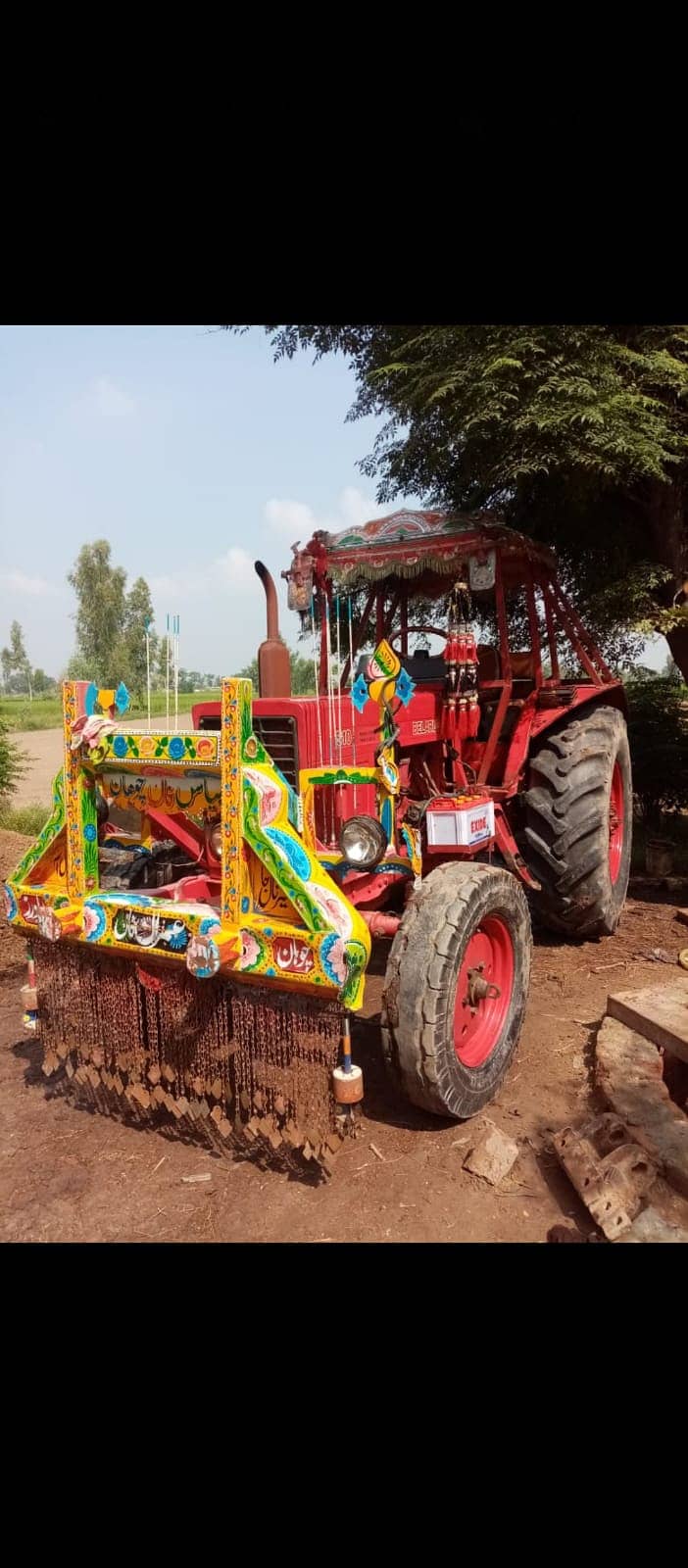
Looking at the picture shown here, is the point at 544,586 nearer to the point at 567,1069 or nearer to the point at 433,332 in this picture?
the point at 433,332

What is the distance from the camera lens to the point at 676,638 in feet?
22.8

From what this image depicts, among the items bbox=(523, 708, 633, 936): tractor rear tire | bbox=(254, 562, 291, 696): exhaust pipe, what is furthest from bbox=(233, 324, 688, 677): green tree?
bbox=(254, 562, 291, 696): exhaust pipe

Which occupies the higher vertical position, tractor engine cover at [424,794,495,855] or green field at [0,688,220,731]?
green field at [0,688,220,731]

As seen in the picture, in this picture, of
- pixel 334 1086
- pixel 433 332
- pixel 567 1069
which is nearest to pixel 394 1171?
→ pixel 334 1086

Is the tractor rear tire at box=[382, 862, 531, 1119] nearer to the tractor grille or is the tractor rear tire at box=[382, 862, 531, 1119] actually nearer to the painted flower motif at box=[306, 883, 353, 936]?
the painted flower motif at box=[306, 883, 353, 936]

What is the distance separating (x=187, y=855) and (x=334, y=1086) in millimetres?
1610

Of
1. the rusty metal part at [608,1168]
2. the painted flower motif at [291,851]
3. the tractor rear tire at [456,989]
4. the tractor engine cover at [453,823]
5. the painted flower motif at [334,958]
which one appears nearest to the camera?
the rusty metal part at [608,1168]

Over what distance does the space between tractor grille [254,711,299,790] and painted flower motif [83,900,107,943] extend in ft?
3.25

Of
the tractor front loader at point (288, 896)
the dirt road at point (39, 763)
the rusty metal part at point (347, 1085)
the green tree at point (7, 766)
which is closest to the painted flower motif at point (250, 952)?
the tractor front loader at point (288, 896)

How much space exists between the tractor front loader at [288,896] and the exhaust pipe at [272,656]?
10 mm

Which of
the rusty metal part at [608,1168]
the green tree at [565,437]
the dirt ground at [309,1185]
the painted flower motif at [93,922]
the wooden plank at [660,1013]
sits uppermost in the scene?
the green tree at [565,437]

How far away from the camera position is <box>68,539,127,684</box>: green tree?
2505 cm

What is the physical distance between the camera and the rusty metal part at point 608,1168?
2445mm

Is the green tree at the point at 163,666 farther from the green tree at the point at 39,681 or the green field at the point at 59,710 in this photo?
the green tree at the point at 39,681
